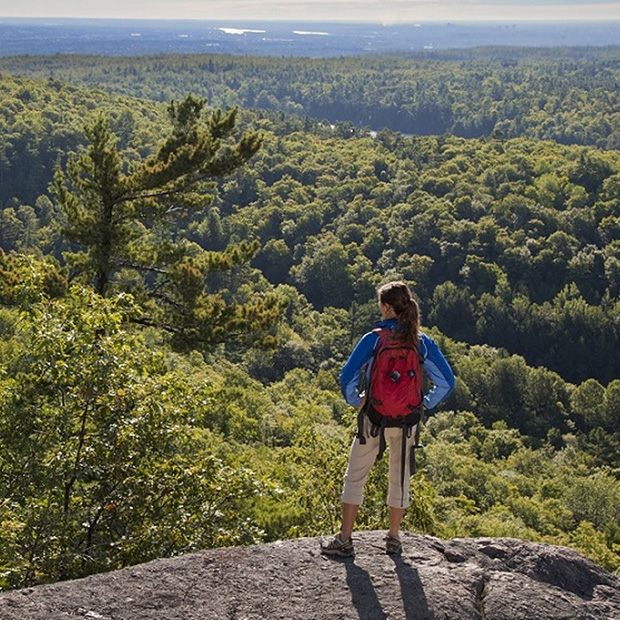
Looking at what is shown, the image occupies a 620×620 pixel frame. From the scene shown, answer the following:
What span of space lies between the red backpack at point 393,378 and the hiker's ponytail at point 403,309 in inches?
2.7

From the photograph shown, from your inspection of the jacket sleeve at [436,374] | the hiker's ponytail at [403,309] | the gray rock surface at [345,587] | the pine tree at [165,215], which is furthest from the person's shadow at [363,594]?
the pine tree at [165,215]

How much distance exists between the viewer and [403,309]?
614cm

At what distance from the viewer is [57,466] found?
24.0ft

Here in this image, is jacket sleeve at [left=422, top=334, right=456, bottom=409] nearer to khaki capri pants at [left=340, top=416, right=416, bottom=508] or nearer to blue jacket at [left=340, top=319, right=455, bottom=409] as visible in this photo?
blue jacket at [left=340, top=319, right=455, bottom=409]

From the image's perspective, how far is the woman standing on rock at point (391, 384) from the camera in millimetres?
6113

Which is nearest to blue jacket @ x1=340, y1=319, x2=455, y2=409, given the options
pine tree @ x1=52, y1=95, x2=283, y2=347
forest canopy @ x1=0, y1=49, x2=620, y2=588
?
forest canopy @ x1=0, y1=49, x2=620, y2=588

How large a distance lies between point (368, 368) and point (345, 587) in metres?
1.68

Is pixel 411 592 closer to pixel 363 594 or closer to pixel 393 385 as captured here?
pixel 363 594

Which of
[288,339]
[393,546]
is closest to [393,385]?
[393,546]

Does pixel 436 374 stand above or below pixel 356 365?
below

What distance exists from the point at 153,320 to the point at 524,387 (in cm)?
6523

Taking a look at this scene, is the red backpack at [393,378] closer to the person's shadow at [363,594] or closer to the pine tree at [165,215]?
the person's shadow at [363,594]

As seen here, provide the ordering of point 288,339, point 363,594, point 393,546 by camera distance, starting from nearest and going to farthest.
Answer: point 363,594, point 393,546, point 288,339

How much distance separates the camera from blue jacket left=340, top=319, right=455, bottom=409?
240 inches
